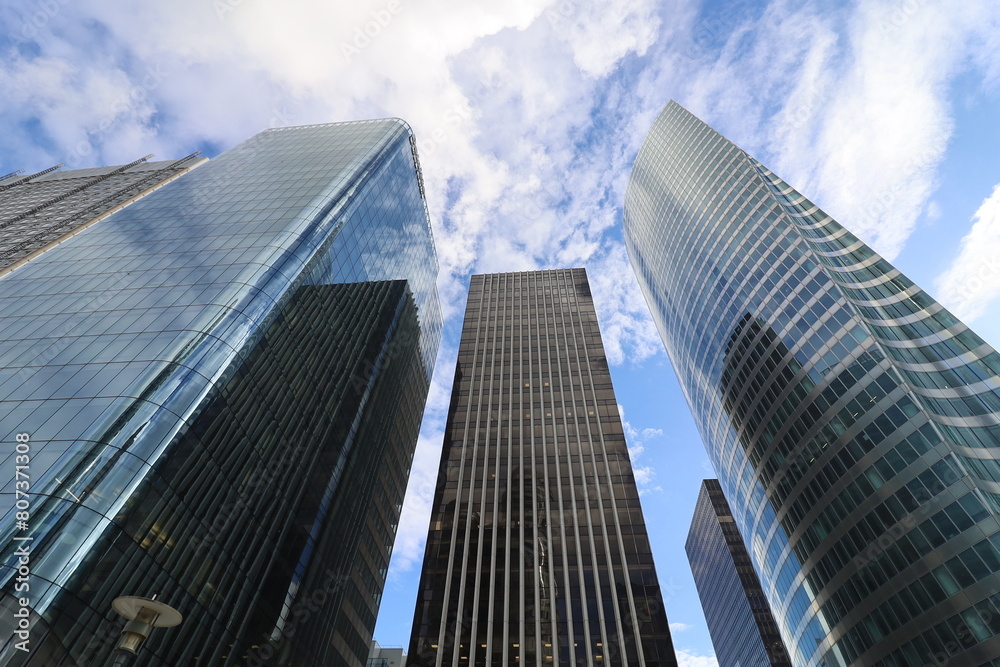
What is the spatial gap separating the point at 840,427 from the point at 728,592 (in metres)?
102

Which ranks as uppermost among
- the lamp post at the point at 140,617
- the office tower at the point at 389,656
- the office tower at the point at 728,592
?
the office tower at the point at 728,592

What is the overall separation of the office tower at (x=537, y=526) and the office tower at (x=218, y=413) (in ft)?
31.7

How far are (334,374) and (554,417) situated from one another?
119 feet

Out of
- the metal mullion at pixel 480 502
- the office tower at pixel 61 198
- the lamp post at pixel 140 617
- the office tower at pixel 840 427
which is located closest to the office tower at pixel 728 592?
the office tower at pixel 840 427

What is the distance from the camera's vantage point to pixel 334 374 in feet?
168

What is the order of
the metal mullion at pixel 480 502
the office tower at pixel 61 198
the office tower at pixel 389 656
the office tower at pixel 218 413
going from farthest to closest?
the office tower at pixel 389 656, the office tower at pixel 61 198, the metal mullion at pixel 480 502, the office tower at pixel 218 413

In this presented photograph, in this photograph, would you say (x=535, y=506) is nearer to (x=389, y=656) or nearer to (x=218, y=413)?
(x=389, y=656)

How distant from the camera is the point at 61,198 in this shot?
86.4 metres

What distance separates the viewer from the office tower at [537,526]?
4744 cm

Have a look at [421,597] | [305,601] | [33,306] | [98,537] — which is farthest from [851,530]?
[33,306]

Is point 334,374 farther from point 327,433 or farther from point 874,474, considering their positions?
point 874,474

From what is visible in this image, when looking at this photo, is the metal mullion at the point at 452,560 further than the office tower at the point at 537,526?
Yes

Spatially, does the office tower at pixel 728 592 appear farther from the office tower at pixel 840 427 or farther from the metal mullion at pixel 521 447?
the metal mullion at pixel 521 447

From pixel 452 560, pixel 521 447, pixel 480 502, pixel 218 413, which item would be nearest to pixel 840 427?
pixel 521 447
